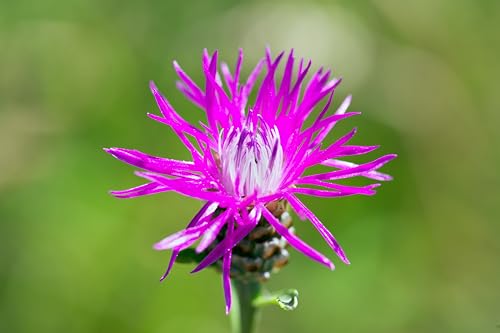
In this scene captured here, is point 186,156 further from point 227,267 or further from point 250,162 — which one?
point 227,267

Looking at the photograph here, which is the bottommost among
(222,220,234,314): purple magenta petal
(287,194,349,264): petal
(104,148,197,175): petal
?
(222,220,234,314): purple magenta petal

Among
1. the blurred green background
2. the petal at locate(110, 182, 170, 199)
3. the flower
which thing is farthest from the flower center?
the blurred green background

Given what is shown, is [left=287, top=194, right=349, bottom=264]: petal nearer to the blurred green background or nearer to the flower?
the flower

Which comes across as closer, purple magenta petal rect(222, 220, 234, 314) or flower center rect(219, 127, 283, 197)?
purple magenta petal rect(222, 220, 234, 314)

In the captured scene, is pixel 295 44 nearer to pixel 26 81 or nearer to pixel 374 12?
pixel 374 12

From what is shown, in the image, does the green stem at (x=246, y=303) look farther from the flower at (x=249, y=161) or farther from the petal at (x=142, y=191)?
the petal at (x=142, y=191)

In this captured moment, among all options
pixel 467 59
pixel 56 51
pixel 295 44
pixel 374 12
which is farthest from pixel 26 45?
pixel 467 59

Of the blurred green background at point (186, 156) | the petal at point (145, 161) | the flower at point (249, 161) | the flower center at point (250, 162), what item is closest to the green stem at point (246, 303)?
the flower at point (249, 161)
